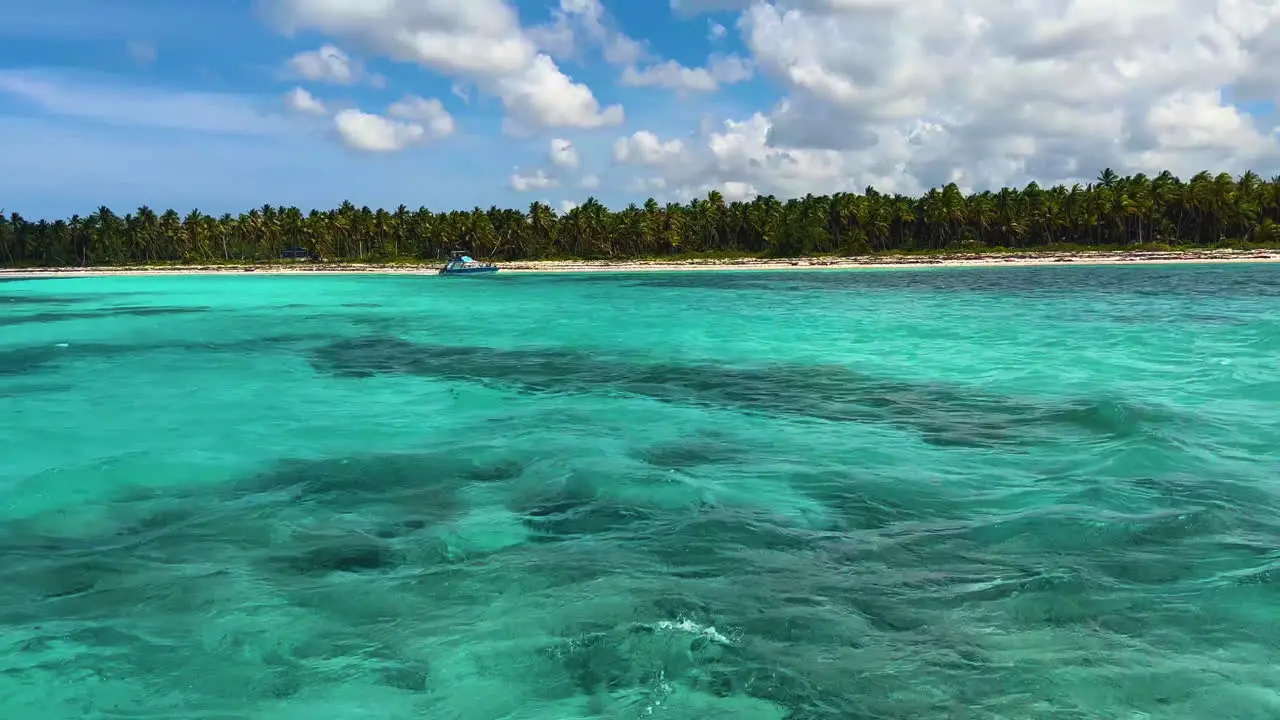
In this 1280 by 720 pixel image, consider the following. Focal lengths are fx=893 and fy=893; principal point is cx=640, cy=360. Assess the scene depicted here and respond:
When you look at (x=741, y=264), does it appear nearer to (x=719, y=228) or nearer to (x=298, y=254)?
(x=719, y=228)

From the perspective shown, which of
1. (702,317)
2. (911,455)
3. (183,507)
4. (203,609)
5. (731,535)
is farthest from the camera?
(702,317)

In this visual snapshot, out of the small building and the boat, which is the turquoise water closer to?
the boat

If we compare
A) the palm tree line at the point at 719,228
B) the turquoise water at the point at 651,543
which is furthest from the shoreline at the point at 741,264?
the turquoise water at the point at 651,543

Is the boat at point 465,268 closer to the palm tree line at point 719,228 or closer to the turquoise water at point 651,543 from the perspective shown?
the palm tree line at point 719,228

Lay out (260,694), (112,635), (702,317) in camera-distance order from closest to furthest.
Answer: (260,694), (112,635), (702,317)

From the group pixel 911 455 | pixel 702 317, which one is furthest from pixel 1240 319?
pixel 911 455

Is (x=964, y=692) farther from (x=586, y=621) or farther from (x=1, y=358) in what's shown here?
(x=1, y=358)
